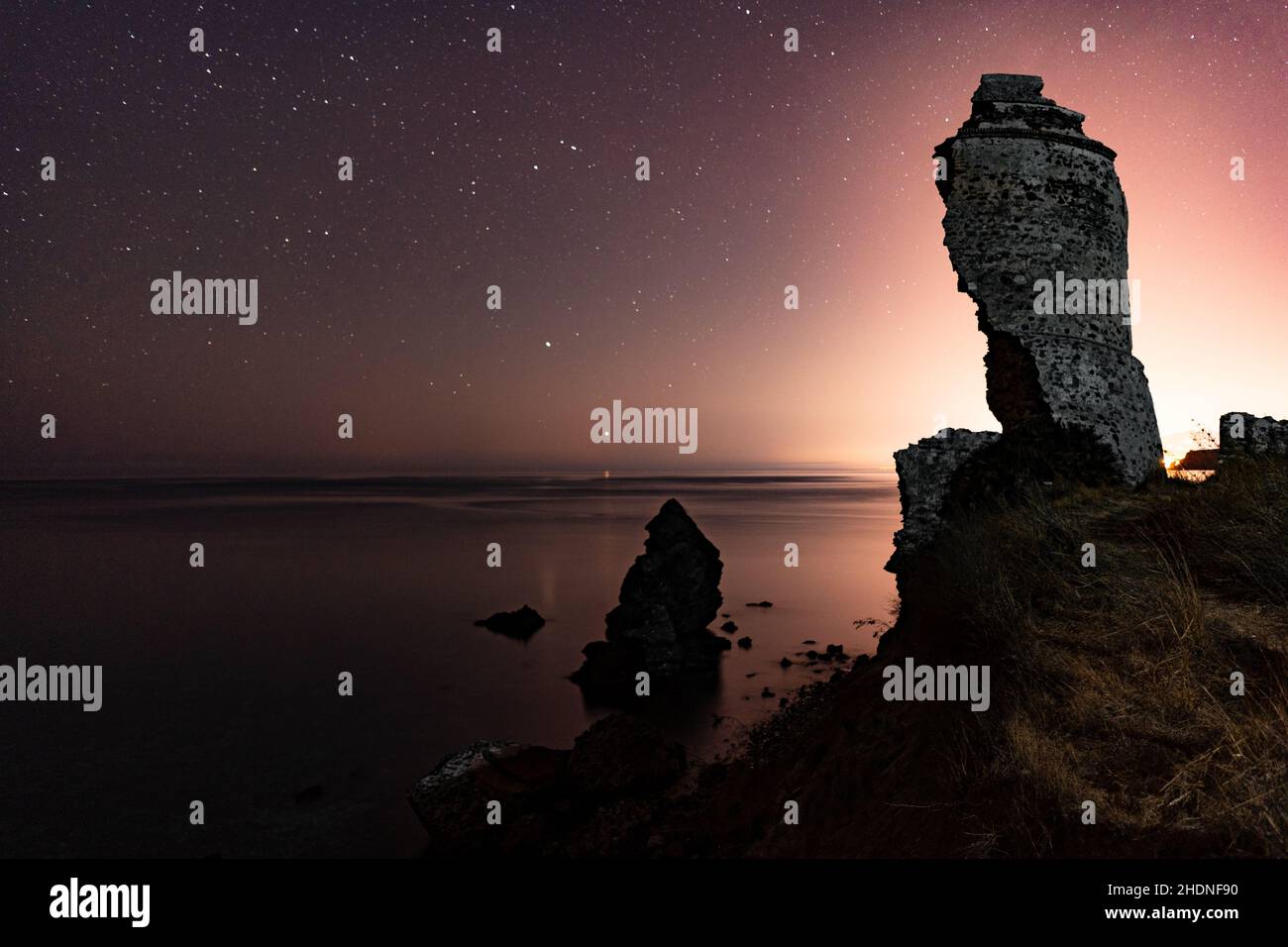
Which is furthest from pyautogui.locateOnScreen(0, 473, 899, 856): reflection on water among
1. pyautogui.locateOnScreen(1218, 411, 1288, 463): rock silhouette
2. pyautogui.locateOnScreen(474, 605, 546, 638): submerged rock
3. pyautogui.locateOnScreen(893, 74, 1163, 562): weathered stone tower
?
pyautogui.locateOnScreen(1218, 411, 1288, 463): rock silhouette

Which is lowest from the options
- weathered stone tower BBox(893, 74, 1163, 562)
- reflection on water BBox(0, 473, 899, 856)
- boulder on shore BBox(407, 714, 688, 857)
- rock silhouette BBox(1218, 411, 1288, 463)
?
reflection on water BBox(0, 473, 899, 856)

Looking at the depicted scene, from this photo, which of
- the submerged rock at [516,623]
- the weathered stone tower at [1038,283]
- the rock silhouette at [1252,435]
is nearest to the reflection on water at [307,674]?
the submerged rock at [516,623]

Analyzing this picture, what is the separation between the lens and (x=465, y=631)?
2423cm

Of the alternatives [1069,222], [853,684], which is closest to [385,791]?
[853,684]

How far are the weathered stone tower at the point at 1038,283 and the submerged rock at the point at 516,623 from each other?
1693cm

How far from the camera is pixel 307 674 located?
64.5ft

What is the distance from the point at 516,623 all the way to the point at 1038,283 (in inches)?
775

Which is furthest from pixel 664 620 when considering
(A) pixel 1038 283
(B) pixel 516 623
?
(A) pixel 1038 283

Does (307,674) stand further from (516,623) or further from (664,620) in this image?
(664,620)

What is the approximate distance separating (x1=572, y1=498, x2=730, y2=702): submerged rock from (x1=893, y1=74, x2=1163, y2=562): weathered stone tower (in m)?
10.7

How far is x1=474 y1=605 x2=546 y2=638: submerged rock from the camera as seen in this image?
23.6m

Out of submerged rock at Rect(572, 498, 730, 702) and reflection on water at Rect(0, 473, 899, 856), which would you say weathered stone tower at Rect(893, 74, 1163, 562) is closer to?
reflection on water at Rect(0, 473, 899, 856)
